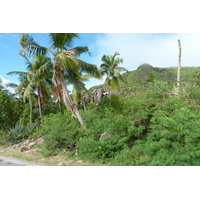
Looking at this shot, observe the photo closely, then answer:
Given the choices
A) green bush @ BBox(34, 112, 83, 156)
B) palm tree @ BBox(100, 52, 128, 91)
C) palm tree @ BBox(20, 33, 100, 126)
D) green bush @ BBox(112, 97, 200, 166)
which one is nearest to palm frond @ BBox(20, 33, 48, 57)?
palm tree @ BBox(20, 33, 100, 126)

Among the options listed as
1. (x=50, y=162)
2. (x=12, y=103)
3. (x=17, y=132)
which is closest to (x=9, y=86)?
(x=12, y=103)

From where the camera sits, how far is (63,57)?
705 centimetres

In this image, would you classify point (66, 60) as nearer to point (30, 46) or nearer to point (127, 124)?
point (30, 46)

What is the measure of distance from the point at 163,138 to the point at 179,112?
0.87m

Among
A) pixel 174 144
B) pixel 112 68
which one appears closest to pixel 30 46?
pixel 174 144

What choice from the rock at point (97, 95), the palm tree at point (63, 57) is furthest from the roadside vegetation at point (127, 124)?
the rock at point (97, 95)

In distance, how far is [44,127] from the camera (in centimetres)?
845

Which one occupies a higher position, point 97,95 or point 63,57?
point 63,57

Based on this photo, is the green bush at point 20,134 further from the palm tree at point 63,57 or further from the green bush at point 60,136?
the palm tree at point 63,57

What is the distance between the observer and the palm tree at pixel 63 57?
289 inches

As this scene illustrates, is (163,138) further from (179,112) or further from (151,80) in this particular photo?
(151,80)

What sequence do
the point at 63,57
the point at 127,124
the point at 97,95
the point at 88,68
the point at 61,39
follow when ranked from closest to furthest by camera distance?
1. the point at 127,124
2. the point at 63,57
3. the point at 61,39
4. the point at 88,68
5. the point at 97,95

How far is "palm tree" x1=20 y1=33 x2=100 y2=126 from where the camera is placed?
289 inches

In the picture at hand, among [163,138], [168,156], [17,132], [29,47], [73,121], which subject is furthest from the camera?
[17,132]
